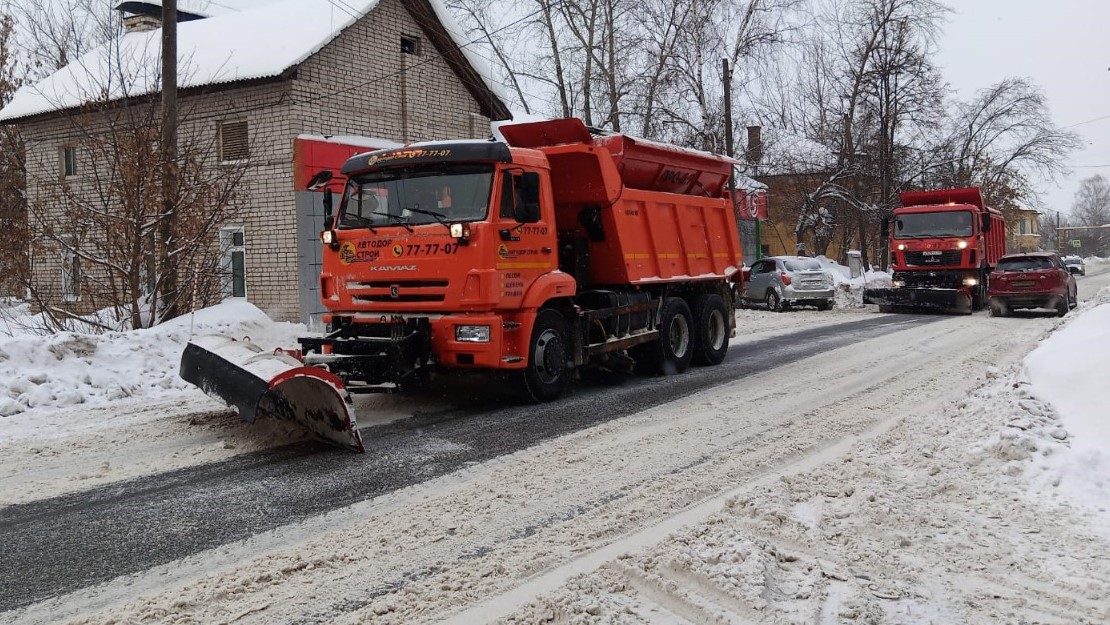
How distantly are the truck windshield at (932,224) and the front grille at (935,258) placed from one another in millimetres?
533

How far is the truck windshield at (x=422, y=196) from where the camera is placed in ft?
27.4

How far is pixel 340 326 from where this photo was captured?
8.86m

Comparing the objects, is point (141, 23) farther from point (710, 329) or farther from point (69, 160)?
point (710, 329)

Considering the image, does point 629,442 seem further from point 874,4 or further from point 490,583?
point 874,4

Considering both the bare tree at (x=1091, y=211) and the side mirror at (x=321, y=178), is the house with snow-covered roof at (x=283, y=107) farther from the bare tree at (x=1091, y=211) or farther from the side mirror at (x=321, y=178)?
the bare tree at (x=1091, y=211)

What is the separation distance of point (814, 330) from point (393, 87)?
444 inches

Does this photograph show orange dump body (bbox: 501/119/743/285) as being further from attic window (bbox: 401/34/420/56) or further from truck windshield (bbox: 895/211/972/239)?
truck windshield (bbox: 895/211/972/239)

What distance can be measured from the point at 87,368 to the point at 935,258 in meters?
20.1

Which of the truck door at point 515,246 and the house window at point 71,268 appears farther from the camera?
the house window at point 71,268

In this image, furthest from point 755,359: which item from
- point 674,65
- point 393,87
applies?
point 674,65

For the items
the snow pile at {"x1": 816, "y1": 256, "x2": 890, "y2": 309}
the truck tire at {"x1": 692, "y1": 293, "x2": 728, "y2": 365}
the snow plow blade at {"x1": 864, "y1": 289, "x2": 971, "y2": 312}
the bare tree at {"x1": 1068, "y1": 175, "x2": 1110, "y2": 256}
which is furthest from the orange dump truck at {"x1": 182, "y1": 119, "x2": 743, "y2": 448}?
the bare tree at {"x1": 1068, "y1": 175, "x2": 1110, "y2": 256}

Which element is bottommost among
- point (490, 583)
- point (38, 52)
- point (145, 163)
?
point (490, 583)

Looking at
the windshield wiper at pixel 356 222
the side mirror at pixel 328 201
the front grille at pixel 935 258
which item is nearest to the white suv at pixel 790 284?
the front grille at pixel 935 258

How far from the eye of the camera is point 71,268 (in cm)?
1315
